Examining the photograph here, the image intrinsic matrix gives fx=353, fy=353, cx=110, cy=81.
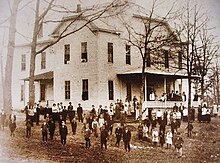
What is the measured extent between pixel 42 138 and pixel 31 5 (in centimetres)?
100

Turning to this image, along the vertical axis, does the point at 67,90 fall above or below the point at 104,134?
above

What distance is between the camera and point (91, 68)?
2578 mm

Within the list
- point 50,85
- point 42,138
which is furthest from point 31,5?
point 42,138

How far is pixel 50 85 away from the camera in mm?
2586

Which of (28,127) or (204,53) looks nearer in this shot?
(28,127)

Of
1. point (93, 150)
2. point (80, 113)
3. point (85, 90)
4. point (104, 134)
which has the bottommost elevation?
point (93, 150)

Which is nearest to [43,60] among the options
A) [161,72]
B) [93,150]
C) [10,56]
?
[10,56]

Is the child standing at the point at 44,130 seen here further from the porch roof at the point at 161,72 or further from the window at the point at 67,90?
the porch roof at the point at 161,72

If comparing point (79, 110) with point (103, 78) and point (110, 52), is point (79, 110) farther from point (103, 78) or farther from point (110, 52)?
point (110, 52)

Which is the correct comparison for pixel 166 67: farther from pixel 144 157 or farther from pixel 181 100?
pixel 144 157

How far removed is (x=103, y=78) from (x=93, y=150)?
53 cm

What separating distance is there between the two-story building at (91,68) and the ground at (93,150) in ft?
0.77

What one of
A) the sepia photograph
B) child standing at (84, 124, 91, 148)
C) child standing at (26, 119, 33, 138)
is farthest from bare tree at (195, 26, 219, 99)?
child standing at (26, 119, 33, 138)

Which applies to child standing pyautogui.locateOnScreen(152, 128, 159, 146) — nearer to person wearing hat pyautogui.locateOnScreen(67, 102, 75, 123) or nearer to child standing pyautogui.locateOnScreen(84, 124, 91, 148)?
child standing pyautogui.locateOnScreen(84, 124, 91, 148)
